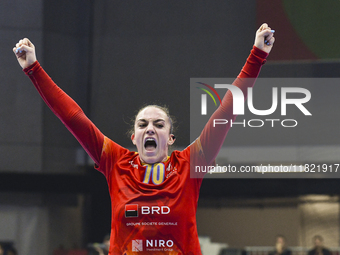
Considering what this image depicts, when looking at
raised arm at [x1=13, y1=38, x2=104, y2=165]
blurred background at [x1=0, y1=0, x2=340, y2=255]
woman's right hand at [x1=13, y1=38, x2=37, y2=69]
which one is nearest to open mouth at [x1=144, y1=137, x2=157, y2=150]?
raised arm at [x1=13, y1=38, x2=104, y2=165]

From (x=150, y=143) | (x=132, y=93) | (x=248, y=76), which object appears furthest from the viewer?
(x=132, y=93)

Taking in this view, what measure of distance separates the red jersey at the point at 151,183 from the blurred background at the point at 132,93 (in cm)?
258

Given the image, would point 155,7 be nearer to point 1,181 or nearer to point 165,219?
point 1,181

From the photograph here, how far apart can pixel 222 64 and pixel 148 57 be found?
0.87 m

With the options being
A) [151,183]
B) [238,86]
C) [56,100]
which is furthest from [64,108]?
[238,86]

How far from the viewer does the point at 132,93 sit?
4.48 m

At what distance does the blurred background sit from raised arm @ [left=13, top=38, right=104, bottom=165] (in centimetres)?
262

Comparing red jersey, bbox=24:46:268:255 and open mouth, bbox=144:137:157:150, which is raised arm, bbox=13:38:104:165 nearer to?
red jersey, bbox=24:46:268:255

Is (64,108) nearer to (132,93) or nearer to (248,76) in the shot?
(248,76)

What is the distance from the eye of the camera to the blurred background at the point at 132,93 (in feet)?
14.0

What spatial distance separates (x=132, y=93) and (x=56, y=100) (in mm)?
2803

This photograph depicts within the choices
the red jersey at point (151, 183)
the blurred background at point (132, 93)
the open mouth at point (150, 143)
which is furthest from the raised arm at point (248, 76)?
the blurred background at point (132, 93)

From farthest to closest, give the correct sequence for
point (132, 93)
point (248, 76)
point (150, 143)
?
point (132, 93)
point (150, 143)
point (248, 76)

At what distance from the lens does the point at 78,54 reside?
4668 millimetres
